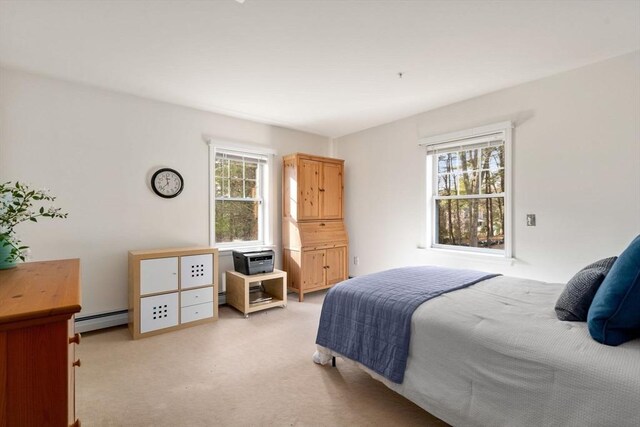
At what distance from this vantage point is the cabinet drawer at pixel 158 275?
298 cm

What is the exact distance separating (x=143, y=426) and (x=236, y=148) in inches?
124

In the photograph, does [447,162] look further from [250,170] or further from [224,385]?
[224,385]

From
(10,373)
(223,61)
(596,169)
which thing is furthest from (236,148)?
(596,169)

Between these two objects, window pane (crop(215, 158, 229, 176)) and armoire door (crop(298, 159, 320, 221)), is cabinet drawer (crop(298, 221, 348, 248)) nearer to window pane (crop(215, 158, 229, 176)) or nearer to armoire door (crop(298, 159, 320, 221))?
armoire door (crop(298, 159, 320, 221))

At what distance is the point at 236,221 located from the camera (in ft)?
13.8

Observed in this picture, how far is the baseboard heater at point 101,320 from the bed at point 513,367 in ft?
9.01

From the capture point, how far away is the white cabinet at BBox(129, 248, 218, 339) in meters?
2.95

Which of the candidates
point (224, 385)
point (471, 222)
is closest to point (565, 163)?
point (471, 222)

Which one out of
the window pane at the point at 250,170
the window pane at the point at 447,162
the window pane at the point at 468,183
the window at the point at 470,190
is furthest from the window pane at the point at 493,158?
the window pane at the point at 250,170

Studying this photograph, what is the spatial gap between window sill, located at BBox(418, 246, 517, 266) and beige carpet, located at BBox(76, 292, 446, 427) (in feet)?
6.24

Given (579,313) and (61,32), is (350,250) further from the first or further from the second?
(61,32)

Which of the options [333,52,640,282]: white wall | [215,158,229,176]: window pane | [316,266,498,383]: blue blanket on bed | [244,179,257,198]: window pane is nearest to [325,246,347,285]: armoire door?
[333,52,640,282]: white wall

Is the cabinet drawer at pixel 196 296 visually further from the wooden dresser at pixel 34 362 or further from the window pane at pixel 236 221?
the wooden dresser at pixel 34 362

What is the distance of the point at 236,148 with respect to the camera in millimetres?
4078
